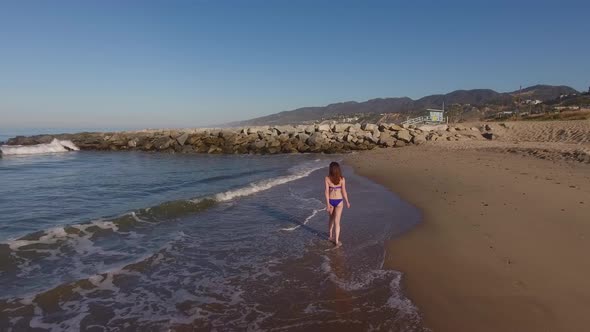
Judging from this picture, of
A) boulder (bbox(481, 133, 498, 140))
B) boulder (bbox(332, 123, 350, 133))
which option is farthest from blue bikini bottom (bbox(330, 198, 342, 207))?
boulder (bbox(332, 123, 350, 133))

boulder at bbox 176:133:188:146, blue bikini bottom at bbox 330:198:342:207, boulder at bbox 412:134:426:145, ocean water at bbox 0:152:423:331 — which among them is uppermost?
boulder at bbox 176:133:188:146

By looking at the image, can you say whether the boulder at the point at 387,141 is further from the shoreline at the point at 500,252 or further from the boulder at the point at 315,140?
the shoreline at the point at 500,252

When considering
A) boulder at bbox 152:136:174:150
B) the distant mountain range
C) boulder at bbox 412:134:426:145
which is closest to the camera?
boulder at bbox 412:134:426:145

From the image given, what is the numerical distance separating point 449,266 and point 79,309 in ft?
16.9

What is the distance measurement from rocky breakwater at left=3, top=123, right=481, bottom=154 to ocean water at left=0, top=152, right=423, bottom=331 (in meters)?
17.3

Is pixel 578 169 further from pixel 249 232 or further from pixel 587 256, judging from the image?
pixel 249 232

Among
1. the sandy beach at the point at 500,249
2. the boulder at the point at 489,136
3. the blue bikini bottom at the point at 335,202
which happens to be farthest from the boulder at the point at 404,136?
the blue bikini bottom at the point at 335,202

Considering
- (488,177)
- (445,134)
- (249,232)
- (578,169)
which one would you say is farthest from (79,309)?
(445,134)

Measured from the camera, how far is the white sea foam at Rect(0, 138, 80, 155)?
33.4 meters

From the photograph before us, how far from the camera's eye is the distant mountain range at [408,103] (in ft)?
329

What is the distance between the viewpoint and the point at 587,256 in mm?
5668

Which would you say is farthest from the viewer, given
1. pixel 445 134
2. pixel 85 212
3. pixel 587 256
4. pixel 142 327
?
pixel 445 134

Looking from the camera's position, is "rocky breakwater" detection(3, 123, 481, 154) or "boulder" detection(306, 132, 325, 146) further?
"boulder" detection(306, 132, 325, 146)

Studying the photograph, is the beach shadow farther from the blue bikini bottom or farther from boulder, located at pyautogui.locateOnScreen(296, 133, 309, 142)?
boulder, located at pyautogui.locateOnScreen(296, 133, 309, 142)
